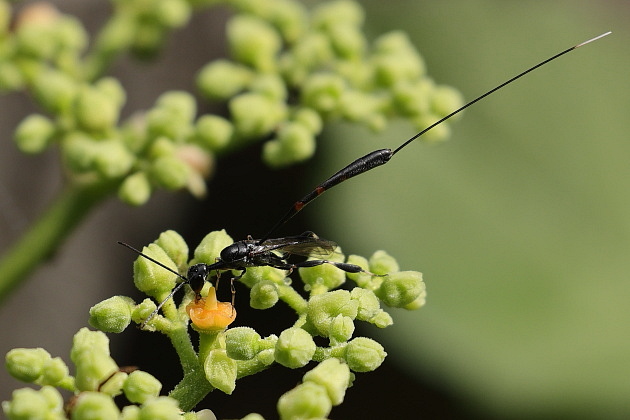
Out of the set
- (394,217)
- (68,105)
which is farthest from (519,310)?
(68,105)

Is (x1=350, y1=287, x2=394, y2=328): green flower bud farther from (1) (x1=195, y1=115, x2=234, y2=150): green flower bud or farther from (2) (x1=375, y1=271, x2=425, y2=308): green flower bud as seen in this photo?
(1) (x1=195, y1=115, x2=234, y2=150): green flower bud

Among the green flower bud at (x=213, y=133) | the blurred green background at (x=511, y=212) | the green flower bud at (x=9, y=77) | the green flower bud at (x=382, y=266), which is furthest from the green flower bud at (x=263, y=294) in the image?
the blurred green background at (x=511, y=212)

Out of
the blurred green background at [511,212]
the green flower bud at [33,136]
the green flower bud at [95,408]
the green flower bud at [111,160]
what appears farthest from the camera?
the blurred green background at [511,212]

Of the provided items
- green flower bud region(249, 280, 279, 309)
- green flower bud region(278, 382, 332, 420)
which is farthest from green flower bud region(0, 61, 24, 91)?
green flower bud region(278, 382, 332, 420)

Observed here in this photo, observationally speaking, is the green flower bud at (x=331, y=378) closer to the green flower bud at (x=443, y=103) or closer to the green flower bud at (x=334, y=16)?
the green flower bud at (x=443, y=103)

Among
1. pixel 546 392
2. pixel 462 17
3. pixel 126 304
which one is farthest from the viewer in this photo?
pixel 462 17

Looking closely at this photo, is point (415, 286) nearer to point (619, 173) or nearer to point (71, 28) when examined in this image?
point (71, 28)
